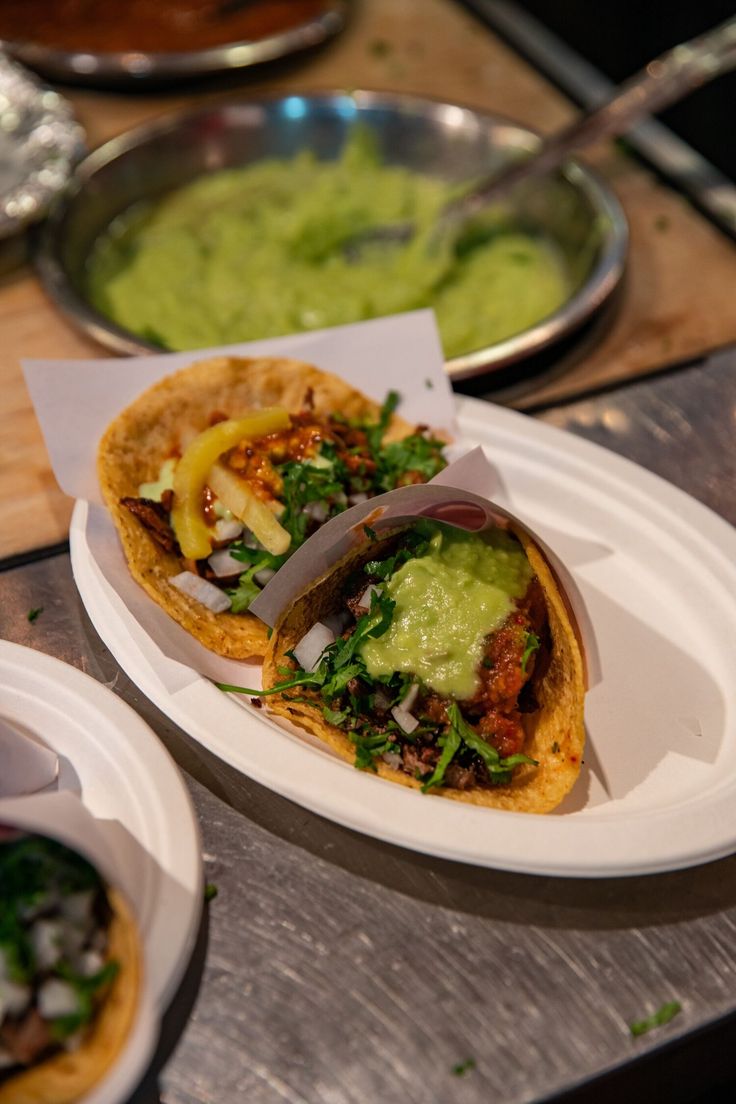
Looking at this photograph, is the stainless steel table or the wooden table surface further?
the wooden table surface

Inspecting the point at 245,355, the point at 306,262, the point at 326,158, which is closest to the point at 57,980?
the point at 245,355

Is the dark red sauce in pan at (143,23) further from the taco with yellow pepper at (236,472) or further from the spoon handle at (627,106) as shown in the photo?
the taco with yellow pepper at (236,472)

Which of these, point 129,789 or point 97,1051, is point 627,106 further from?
point 97,1051

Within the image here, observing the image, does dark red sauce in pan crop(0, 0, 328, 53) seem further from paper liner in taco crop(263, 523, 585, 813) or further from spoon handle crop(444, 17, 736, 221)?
paper liner in taco crop(263, 523, 585, 813)

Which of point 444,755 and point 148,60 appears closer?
point 444,755

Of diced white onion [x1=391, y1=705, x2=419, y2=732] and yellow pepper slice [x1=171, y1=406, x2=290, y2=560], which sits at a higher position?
diced white onion [x1=391, y1=705, x2=419, y2=732]

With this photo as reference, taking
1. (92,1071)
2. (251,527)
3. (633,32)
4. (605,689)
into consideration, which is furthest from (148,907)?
(633,32)

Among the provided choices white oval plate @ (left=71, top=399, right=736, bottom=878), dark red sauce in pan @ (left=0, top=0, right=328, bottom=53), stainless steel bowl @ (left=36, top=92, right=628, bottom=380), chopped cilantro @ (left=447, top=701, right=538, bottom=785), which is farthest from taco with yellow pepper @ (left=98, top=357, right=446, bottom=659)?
dark red sauce in pan @ (left=0, top=0, right=328, bottom=53)
